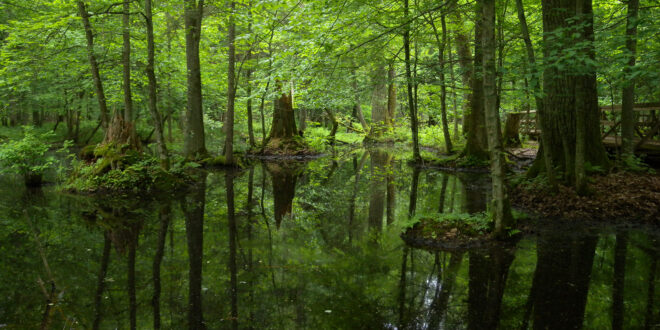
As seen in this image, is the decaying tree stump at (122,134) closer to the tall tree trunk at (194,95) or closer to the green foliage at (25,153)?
the green foliage at (25,153)

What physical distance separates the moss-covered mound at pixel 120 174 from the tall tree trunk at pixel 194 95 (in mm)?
4266

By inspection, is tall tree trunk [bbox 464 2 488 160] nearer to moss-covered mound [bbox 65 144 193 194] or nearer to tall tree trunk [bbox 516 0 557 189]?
tall tree trunk [bbox 516 0 557 189]

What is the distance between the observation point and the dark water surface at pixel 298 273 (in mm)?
3943

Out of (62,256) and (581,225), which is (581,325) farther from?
(62,256)

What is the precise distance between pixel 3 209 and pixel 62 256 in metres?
4.49

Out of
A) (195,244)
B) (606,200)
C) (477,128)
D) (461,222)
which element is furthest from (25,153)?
(477,128)

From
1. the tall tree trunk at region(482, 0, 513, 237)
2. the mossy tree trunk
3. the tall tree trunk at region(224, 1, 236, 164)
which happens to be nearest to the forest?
the tall tree trunk at region(482, 0, 513, 237)

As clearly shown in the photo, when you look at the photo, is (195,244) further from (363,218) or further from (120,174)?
(120,174)

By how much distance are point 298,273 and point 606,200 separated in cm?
623

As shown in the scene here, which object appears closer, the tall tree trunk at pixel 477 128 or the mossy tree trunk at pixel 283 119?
the tall tree trunk at pixel 477 128

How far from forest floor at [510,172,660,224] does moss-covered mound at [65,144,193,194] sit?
8.88 m

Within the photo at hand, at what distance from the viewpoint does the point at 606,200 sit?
762 cm

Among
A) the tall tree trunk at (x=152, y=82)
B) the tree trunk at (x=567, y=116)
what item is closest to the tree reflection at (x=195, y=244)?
the tall tree trunk at (x=152, y=82)

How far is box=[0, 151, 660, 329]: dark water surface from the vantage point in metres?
3.94
